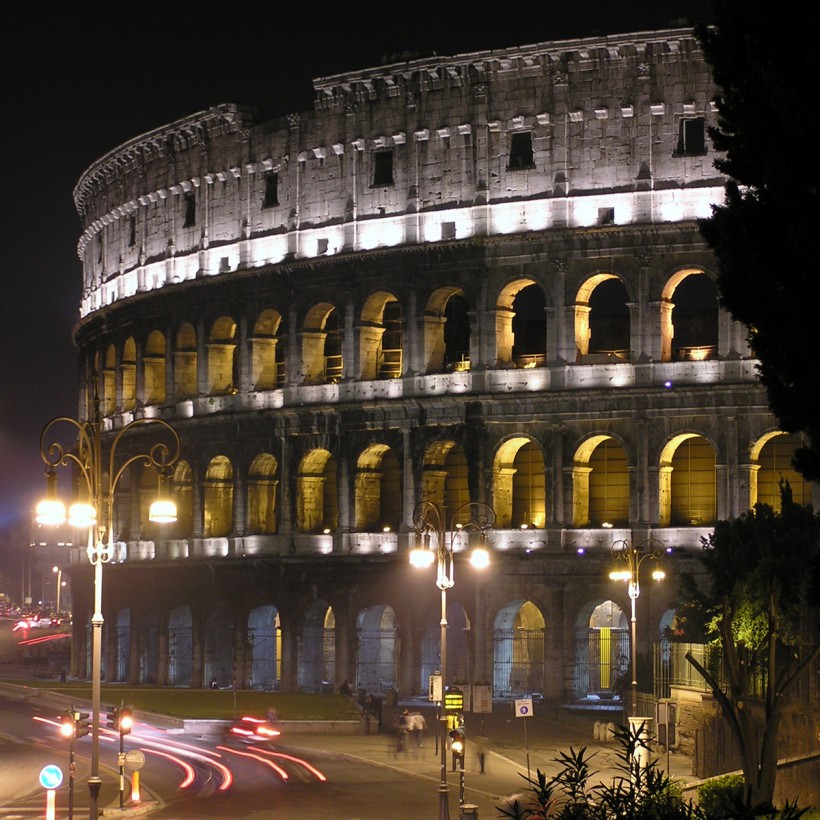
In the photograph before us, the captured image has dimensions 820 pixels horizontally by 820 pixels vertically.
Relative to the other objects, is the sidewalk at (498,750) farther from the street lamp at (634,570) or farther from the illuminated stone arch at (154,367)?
the illuminated stone arch at (154,367)

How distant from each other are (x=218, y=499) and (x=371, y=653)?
798cm

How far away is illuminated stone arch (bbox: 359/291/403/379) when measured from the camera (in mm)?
54594

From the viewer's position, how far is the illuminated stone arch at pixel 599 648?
5075 cm

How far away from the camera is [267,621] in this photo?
189 ft

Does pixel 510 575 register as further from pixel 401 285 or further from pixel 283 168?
pixel 283 168

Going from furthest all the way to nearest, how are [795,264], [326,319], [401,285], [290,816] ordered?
1. [326,319]
2. [401,285]
3. [290,816]
4. [795,264]

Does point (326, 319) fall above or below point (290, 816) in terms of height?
above

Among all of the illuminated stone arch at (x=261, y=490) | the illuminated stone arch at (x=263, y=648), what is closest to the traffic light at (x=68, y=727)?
the illuminated stone arch at (x=263, y=648)

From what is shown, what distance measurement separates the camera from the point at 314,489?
5656cm

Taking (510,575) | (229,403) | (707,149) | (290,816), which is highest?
(707,149)

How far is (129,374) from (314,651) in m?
13.3

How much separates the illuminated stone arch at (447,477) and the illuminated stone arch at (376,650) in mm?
3617

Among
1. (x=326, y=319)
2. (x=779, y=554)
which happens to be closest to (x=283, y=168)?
(x=326, y=319)

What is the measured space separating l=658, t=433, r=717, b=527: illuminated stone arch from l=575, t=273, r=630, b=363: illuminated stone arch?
301 cm
